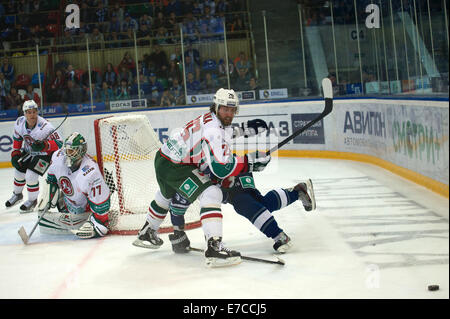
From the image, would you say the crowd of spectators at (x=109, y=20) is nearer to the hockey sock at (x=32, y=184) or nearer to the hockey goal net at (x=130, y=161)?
the hockey sock at (x=32, y=184)

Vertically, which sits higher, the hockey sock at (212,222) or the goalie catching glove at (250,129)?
the goalie catching glove at (250,129)

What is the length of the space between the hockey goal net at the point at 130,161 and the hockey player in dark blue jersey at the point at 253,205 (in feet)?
3.16

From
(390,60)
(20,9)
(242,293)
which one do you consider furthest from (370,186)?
(20,9)

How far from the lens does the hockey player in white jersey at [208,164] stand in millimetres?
4113

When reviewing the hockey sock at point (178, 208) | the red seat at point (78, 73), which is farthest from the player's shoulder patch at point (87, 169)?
the red seat at point (78, 73)

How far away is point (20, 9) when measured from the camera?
1264 centimetres

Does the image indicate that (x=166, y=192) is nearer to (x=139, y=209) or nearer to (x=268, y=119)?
(x=139, y=209)

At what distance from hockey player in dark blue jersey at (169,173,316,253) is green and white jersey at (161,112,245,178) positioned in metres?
0.25

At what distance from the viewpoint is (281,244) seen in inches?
173

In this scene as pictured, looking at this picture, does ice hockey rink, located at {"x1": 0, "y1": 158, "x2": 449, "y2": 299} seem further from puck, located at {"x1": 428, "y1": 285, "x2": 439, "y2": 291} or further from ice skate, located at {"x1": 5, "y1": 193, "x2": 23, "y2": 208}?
ice skate, located at {"x1": 5, "y1": 193, "x2": 23, "y2": 208}

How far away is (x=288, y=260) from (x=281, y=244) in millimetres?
198

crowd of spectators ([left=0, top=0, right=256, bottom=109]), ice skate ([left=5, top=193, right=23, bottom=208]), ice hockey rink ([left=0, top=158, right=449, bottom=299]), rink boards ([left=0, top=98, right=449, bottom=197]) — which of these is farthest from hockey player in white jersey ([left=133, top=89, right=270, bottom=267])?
crowd of spectators ([left=0, top=0, right=256, bottom=109])

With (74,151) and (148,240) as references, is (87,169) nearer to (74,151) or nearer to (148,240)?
(74,151)
